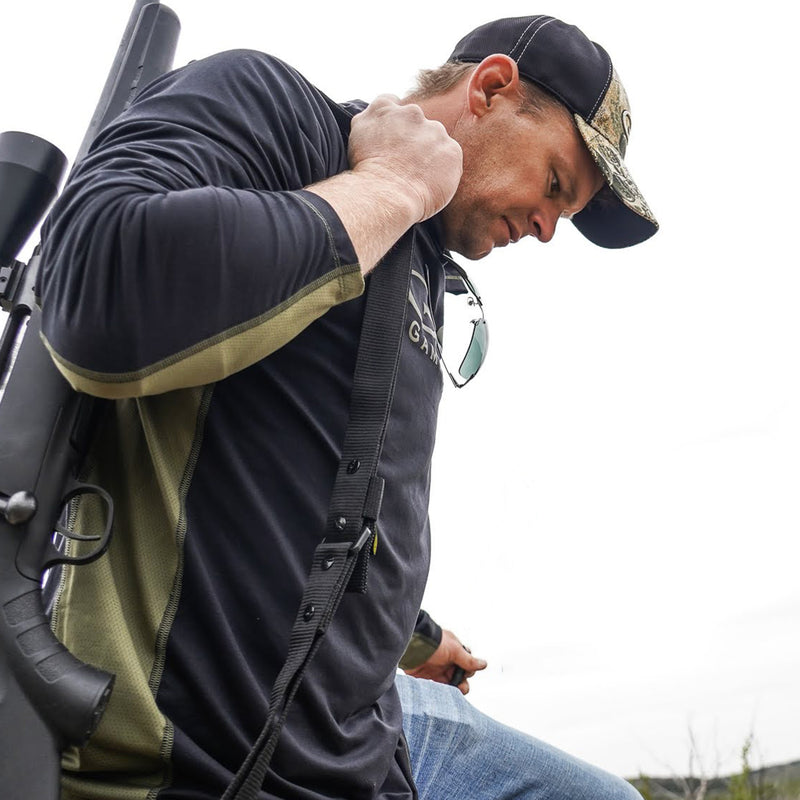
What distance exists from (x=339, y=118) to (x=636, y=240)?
115 centimetres

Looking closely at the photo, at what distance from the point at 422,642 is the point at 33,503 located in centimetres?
129

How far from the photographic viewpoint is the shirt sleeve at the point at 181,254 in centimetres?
117

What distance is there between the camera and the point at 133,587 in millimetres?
1422

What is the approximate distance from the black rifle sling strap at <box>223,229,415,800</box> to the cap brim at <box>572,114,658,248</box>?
0.71m

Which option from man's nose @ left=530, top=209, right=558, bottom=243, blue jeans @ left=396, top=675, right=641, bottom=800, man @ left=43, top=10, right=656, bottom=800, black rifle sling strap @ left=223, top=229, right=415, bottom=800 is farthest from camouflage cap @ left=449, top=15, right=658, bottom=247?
blue jeans @ left=396, top=675, right=641, bottom=800

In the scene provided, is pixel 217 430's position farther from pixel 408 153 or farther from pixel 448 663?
pixel 448 663

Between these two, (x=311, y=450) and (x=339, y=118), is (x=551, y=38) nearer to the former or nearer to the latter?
(x=339, y=118)

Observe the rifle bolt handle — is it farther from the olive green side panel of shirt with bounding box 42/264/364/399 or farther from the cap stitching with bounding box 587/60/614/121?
the cap stitching with bounding box 587/60/614/121

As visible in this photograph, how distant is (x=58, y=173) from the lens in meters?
1.72

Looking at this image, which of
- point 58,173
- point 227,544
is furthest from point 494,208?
→ point 227,544

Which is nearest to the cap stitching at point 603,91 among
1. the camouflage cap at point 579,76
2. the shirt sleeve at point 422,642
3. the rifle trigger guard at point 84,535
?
the camouflage cap at point 579,76

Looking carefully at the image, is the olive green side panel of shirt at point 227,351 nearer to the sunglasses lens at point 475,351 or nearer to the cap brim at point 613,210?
the sunglasses lens at point 475,351

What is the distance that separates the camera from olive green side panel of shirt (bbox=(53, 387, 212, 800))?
1.33m

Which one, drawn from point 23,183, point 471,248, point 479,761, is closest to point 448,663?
point 479,761
